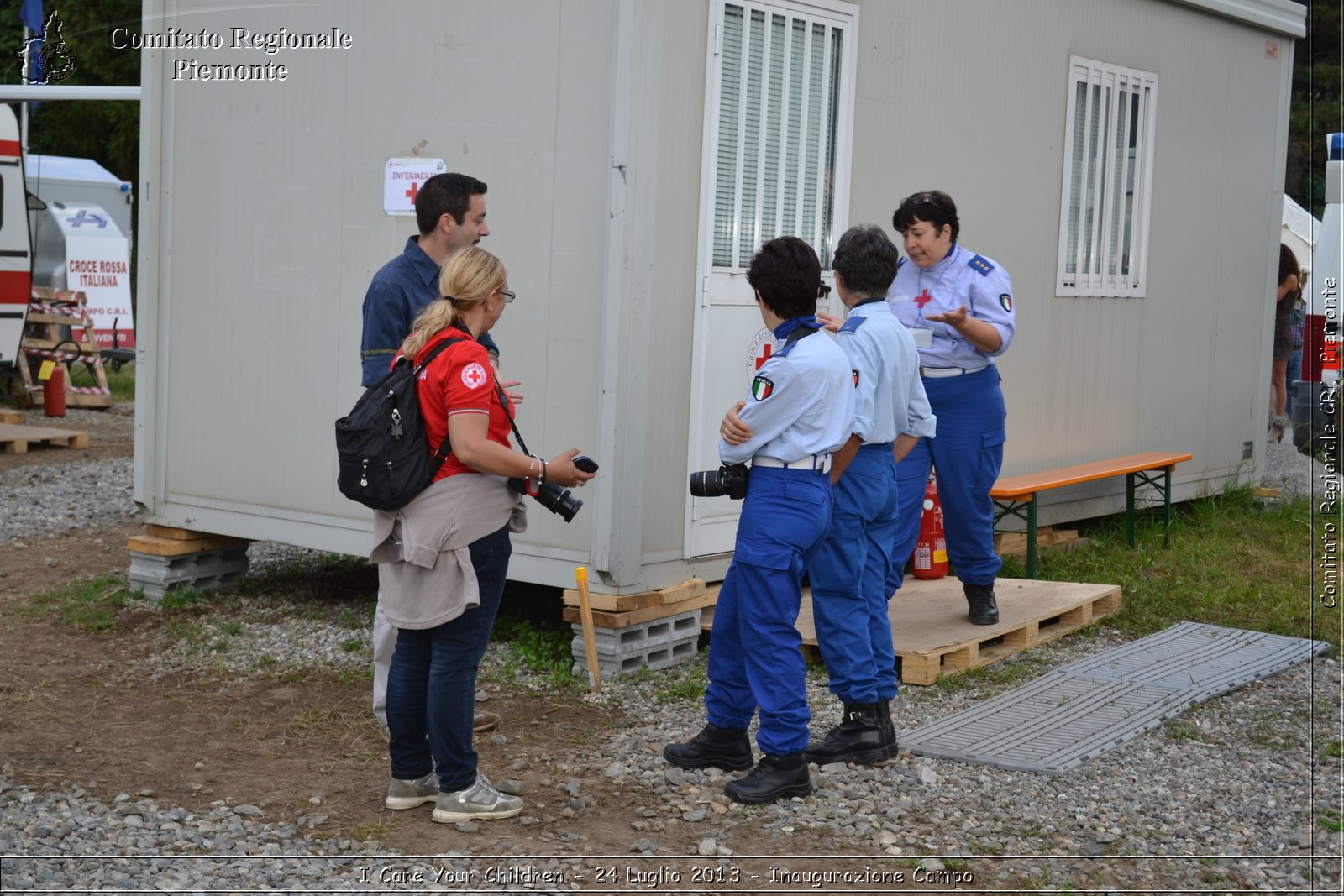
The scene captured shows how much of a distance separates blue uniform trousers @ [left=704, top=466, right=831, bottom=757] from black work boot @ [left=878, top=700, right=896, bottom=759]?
51 centimetres

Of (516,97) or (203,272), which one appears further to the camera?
(203,272)

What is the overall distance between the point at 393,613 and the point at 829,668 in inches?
63.3

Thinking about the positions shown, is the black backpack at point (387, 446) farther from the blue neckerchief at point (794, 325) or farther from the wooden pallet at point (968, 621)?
the wooden pallet at point (968, 621)

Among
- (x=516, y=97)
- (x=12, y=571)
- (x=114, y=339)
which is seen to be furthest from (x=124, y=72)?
(x=516, y=97)

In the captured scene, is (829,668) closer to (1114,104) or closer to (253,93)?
(253,93)

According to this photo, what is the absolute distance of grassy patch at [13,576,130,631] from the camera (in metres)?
6.93

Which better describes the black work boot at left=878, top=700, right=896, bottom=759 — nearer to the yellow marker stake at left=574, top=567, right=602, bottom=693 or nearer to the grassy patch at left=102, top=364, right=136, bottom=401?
the yellow marker stake at left=574, top=567, right=602, bottom=693

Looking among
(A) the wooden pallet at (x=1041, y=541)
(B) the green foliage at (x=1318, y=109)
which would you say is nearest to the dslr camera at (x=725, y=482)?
(A) the wooden pallet at (x=1041, y=541)

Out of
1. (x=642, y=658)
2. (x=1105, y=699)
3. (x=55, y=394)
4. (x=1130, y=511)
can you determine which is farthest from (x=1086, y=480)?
(x=55, y=394)

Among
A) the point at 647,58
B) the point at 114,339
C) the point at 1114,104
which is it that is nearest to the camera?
the point at 647,58

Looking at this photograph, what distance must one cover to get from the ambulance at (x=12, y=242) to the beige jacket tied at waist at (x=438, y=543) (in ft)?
34.8

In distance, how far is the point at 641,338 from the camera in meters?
5.86

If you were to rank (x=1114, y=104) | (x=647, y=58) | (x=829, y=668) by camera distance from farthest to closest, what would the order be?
(x=1114, y=104) < (x=647, y=58) < (x=829, y=668)

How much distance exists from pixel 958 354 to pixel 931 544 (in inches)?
56.7
